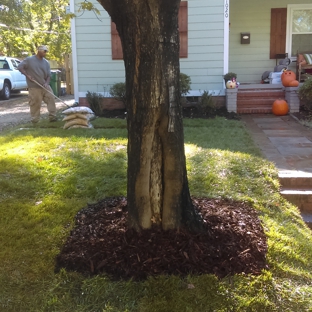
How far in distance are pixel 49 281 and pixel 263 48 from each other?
11.2 metres

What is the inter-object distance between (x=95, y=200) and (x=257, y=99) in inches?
289

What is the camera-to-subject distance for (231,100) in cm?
1025

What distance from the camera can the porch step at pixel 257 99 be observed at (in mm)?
10430

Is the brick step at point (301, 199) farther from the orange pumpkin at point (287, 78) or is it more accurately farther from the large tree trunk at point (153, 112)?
the orange pumpkin at point (287, 78)

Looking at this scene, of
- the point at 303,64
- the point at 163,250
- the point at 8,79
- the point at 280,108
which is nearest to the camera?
the point at 163,250

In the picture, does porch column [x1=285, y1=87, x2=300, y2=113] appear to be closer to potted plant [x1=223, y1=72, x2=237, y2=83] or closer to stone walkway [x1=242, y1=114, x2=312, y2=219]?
stone walkway [x1=242, y1=114, x2=312, y2=219]

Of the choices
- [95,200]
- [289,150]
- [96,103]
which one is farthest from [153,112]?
[96,103]

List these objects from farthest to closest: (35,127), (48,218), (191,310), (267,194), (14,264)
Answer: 1. (35,127)
2. (267,194)
3. (48,218)
4. (14,264)
5. (191,310)

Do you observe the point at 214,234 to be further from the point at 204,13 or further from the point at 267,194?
the point at 204,13

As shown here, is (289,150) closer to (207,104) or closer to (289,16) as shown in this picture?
(207,104)

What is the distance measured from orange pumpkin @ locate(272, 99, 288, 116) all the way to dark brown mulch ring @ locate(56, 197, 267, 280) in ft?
22.5

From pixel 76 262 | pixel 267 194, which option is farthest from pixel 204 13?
pixel 76 262

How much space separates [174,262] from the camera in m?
2.95

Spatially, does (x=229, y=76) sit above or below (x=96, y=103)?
above
